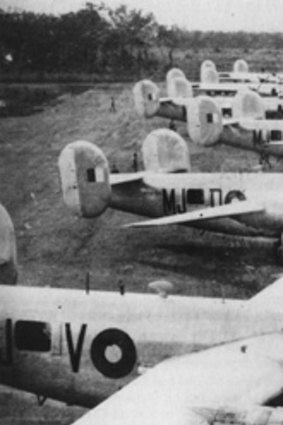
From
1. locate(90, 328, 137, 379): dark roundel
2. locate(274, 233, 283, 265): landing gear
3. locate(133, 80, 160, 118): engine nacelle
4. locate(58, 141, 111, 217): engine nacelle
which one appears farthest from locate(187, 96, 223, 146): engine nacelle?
locate(90, 328, 137, 379): dark roundel

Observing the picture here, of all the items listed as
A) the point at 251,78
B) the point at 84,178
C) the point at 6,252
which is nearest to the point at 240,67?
the point at 251,78

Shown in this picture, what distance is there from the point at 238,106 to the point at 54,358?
25.1m

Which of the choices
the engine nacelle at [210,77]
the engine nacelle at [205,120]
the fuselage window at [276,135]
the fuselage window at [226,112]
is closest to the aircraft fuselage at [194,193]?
the engine nacelle at [205,120]

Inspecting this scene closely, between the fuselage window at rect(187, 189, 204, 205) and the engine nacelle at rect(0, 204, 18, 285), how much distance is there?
8.86 metres

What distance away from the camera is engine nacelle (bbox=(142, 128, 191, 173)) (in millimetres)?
25141

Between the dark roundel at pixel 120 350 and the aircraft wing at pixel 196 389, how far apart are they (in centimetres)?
55

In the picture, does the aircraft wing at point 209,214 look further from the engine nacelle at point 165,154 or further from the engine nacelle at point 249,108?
the engine nacelle at point 249,108

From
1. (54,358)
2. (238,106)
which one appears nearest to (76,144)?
(54,358)

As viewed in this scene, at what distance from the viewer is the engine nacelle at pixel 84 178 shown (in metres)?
22.0

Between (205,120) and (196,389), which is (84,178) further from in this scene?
(205,120)

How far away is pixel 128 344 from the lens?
12250mm

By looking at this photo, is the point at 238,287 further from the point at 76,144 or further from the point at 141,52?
the point at 141,52

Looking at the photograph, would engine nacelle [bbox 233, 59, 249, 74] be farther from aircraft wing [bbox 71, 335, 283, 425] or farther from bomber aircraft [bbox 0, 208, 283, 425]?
aircraft wing [bbox 71, 335, 283, 425]

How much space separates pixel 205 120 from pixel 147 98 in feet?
29.1
